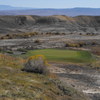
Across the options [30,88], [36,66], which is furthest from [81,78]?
[30,88]

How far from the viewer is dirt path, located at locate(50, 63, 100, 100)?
14133 mm

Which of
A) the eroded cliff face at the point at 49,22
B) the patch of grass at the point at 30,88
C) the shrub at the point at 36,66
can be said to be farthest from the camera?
the eroded cliff face at the point at 49,22

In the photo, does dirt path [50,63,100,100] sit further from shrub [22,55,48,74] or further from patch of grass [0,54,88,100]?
patch of grass [0,54,88,100]

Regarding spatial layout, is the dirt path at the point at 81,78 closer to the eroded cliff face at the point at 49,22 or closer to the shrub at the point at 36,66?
the shrub at the point at 36,66

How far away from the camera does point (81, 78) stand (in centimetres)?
1712

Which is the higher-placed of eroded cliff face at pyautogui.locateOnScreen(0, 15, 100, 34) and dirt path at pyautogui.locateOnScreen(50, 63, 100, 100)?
eroded cliff face at pyautogui.locateOnScreen(0, 15, 100, 34)

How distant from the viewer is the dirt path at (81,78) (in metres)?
14.1

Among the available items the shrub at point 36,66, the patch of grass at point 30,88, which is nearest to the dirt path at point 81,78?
the shrub at point 36,66

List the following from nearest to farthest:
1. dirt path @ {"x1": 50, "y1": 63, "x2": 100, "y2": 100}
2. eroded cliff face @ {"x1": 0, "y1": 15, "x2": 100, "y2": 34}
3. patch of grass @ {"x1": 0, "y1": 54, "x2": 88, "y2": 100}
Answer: patch of grass @ {"x1": 0, "y1": 54, "x2": 88, "y2": 100} → dirt path @ {"x1": 50, "y1": 63, "x2": 100, "y2": 100} → eroded cliff face @ {"x1": 0, "y1": 15, "x2": 100, "y2": 34}

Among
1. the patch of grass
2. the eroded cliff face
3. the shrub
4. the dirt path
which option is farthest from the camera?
the eroded cliff face

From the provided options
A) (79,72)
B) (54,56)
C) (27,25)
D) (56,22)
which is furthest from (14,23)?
(79,72)

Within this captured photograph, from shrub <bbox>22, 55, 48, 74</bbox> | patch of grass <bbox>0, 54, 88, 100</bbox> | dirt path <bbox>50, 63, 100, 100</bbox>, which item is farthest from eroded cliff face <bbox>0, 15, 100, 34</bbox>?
patch of grass <bbox>0, 54, 88, 100</bbox>

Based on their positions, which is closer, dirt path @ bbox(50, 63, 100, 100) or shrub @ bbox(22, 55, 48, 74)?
dirt path @ bbox(50, 63, 100, 100)

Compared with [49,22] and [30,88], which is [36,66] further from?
[49,22]
